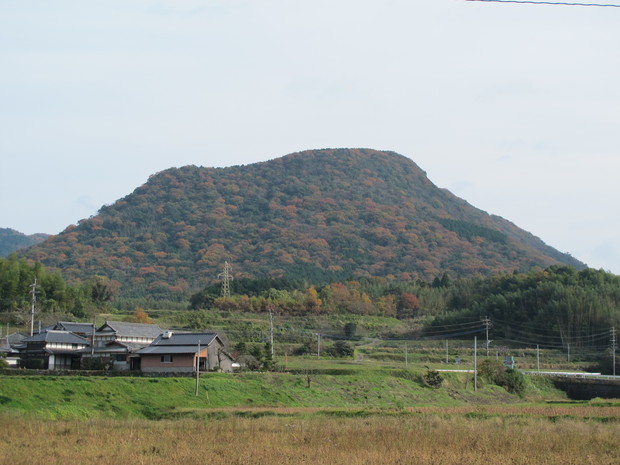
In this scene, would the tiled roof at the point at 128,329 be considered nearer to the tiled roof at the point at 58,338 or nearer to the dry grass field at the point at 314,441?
the tiled roof at the point at 58,338

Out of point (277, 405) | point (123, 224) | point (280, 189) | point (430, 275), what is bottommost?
point (277, 405)

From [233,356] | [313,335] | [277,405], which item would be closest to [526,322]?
[313,335]

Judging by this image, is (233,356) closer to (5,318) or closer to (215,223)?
(5,318)

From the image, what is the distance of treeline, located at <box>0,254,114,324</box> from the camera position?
208 feet

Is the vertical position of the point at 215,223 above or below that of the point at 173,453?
above

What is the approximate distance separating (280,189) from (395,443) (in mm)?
155173

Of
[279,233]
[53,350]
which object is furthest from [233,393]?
[279,233]

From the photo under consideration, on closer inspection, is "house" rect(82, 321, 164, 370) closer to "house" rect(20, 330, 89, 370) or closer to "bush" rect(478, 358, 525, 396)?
"house" rect(20, 330, 89, 370)

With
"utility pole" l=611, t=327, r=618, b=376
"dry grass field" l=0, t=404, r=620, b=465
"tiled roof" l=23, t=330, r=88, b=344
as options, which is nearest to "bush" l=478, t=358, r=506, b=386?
"utility pole" l=611, t=327, r=618, b=376

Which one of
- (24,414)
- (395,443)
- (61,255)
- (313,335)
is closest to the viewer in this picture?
(395,443)

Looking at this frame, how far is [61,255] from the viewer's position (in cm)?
13138

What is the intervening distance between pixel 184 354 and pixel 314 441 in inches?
983

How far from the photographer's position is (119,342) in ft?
162

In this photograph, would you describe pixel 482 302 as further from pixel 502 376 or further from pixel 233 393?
pixel 233 393
